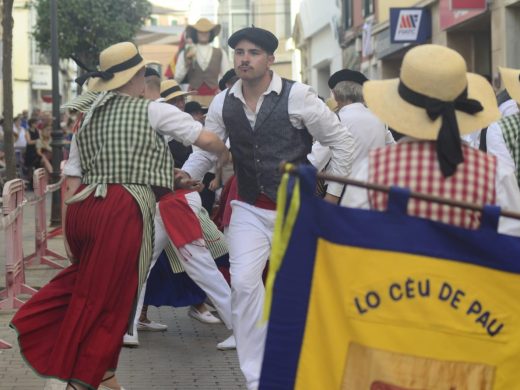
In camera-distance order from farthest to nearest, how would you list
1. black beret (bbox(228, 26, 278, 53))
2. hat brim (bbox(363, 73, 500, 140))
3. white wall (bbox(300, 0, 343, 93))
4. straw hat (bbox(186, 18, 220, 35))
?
1. white wall (bbox(300, 0, 343, 93))
2. straw hat (bbox(186, 18, 220, 35))
3. black beret (bbox(228, 26, 278, 53))
4. hat brim (bbox(363, 73, 500, 140))

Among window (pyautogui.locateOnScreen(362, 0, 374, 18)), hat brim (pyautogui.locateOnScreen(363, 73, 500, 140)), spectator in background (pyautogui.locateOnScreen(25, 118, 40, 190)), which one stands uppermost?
window (pyautogui.locateOnScreen(362, 0, 374, 18))

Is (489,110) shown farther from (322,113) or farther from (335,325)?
(322,113)

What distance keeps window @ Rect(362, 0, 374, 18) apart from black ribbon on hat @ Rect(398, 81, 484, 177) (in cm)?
2875

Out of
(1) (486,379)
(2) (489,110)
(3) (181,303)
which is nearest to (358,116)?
(3) (181,303)

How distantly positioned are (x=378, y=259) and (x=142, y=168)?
2.42 m

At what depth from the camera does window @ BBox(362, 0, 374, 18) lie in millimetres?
33125

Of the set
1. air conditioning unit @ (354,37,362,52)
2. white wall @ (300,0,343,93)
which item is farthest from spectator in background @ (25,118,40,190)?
white wall @ (300,0,343,93)

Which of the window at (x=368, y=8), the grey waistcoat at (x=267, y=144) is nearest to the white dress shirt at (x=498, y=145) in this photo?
the grey waistcoat at (x=267, y=144)

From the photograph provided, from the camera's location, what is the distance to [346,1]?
37594mm

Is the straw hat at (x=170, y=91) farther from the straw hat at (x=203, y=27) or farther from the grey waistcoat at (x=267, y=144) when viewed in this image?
the straw hat at (x=203, y=27)

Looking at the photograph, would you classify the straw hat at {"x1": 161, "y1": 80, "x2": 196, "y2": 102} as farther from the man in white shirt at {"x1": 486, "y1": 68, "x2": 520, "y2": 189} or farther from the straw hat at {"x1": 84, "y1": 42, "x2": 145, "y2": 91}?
the man in white shirt at {"x1": 486, "y1": 68, "x2": 520, "y2": 189}

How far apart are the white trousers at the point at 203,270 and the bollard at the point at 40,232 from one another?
467cm

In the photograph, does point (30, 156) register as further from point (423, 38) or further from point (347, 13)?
point (347, 13)

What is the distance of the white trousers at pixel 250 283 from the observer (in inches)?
254
